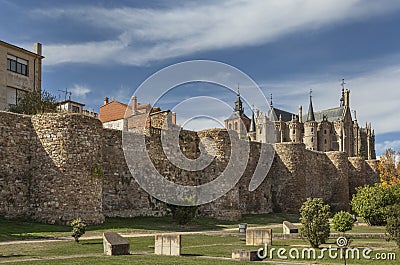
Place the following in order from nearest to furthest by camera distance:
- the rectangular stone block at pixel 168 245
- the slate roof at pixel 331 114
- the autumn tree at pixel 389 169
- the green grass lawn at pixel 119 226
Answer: the rectangular stone block at pixel 168 245 → the green grass lawn at pixel 119 226 → the autumn tree at pixel 389 169 → the slate roof at pixel 331 114

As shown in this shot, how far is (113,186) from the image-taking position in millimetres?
30516

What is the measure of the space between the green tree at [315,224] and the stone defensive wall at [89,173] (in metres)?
11.5

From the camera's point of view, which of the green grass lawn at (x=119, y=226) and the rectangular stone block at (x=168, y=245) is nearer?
the rectangular stone block at (x=168, y=245)

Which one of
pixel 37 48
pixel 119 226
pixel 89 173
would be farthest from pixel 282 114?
pixel 119 226

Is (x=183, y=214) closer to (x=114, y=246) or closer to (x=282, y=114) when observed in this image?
(x=114, y=246)

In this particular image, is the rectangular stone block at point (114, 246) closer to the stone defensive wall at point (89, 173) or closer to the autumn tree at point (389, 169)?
the stone defensive wall at point (89, 173)

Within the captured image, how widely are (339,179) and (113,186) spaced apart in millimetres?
30317

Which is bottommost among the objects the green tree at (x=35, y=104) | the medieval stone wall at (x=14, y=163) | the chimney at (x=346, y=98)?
the medieval stone wall at (x=14, y=163)

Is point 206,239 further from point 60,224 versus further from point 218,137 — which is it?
point 218,137

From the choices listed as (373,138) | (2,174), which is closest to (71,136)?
(2,174)

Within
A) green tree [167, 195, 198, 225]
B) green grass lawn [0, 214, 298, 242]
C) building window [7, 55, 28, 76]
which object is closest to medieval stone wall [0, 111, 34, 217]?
green grass lawn [0, 214, 298, 242]

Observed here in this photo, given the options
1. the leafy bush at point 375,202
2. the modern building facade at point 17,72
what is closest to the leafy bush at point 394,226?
the leafy bush at point 375,202

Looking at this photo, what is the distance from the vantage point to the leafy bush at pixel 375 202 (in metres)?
34.4

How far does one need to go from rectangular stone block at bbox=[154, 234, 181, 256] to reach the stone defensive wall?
29.9 feet
